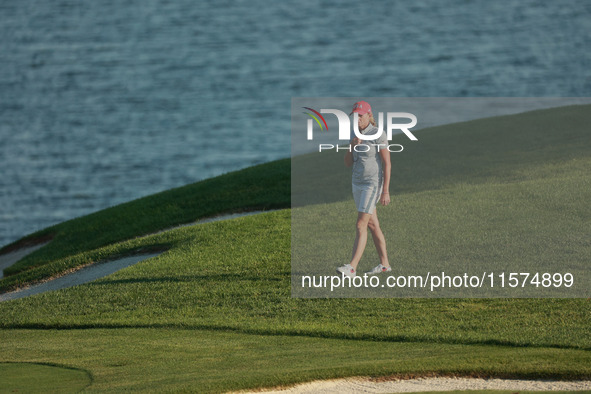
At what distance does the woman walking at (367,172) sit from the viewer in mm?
11984

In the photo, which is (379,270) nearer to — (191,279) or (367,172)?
Answer: (367,172)

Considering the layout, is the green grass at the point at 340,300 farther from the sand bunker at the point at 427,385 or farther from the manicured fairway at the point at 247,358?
the sand bunker at the point at 427,385

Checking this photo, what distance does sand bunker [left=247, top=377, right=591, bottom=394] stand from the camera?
30.2 ft

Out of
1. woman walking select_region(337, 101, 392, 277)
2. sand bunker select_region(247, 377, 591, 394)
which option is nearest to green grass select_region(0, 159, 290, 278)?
woman walking select_region(337, 101, 392, 277)

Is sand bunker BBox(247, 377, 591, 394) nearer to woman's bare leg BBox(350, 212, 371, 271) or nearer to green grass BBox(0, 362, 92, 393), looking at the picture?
green grass BBox(0, 362, 92, 393)

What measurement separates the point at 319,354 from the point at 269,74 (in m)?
56.6

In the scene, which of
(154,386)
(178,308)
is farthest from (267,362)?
(178,308)

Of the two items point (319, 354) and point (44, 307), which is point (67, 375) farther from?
point (44, 307)

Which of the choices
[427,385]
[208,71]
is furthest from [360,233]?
[208,71]

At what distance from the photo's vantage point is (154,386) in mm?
9438

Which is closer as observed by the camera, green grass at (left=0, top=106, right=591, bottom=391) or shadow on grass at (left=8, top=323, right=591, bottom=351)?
green grass at (left=0, top=106, right=591, bottom=391)

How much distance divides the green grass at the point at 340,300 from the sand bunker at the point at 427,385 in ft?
0.59

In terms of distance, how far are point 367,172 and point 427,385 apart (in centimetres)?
376

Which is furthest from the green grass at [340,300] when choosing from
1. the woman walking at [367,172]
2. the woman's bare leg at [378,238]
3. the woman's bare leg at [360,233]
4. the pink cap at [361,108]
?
the pink cap at [361,108]
